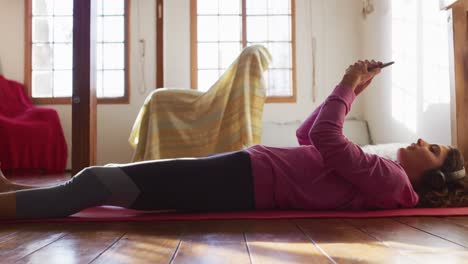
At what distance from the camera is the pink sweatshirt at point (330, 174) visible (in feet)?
4.42

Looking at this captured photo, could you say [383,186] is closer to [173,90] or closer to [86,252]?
[86,252]

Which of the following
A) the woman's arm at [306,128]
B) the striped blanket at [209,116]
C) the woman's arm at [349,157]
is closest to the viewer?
the woman's arm at [349,157]

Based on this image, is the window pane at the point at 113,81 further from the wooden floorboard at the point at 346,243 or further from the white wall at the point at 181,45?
the wooden floorboard at the point at 346,243

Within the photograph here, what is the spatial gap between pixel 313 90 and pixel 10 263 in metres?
4.00

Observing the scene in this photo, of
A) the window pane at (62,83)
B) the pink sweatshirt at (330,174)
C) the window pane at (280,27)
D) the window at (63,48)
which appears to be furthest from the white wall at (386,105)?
the window pane at (62,83)

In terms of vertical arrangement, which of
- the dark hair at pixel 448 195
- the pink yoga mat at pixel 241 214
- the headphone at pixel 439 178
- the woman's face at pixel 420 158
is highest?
the woman's face at pixel 420 158

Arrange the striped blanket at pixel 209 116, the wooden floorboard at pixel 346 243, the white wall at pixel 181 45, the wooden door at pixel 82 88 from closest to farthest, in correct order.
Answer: the wooden floorboard at pixel 346 243 → the wooden door at pixel 82 88 → the striped blanket at pixel 209 116 → the white wall at pixel 181 45

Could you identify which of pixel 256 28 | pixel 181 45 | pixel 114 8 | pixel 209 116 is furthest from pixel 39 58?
pixel 209 116

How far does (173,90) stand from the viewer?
299 centimetres

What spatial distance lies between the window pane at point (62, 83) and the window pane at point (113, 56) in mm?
421

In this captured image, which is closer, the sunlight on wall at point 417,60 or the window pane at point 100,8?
the sunlight on wall at point 417,60

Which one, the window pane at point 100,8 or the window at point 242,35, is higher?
the window pane at point 100,8

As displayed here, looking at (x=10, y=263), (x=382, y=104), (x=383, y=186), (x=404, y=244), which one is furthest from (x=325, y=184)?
(x=382, y=104)

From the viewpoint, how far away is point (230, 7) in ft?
15.4
